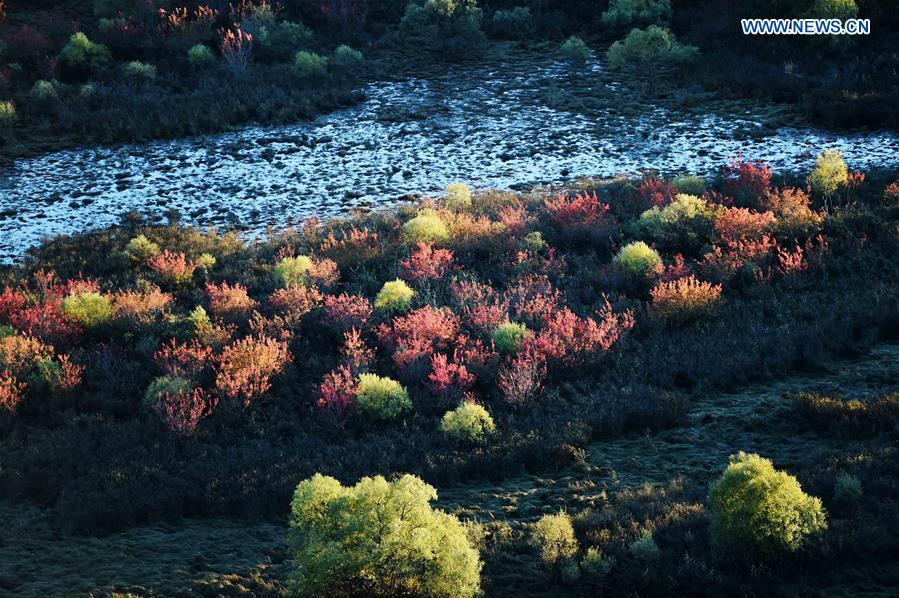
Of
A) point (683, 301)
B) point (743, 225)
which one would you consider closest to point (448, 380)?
point (683, 301)

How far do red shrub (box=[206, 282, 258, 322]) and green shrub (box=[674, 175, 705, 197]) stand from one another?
7.35m

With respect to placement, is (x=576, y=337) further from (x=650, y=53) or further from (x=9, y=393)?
(x=650, y=53)

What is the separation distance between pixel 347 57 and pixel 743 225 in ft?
41.3

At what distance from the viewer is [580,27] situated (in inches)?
886

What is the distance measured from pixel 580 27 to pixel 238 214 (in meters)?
13.3

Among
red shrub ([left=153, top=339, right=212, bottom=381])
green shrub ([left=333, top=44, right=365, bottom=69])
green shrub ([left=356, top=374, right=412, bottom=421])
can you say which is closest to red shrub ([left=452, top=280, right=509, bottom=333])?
green shrub ([left=356, top=374, right=412, bottom=421])

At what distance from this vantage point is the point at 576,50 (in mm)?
20156

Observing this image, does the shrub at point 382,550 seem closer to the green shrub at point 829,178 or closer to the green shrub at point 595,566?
the green shrub at point 595,566

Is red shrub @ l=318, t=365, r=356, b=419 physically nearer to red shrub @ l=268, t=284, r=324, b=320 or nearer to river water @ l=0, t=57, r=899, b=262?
red shrub @ l=268, t=284, r=324, b=320

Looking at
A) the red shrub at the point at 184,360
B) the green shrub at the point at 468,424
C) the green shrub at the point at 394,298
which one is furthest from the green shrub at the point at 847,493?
the red shrub at the point at 184,360

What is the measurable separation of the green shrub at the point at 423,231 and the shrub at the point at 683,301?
3641mm

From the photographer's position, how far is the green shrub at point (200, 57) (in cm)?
1952

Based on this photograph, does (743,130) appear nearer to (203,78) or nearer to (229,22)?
(203,78)

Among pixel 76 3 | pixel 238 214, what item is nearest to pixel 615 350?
pixel 238 214
